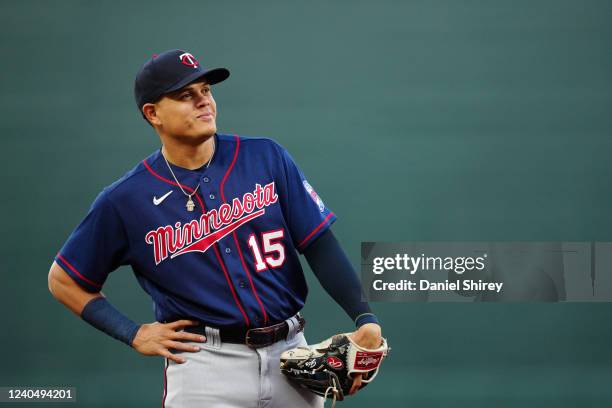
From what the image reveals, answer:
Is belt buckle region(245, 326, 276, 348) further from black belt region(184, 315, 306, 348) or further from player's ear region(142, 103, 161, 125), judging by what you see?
player's ear region(142, 103, 161, 125)

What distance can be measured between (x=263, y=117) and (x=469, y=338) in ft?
4.18

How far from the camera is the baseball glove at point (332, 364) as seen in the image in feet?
6.26

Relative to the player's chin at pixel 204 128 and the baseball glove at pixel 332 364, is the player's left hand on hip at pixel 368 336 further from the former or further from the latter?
the player's chin at pixel 204 128

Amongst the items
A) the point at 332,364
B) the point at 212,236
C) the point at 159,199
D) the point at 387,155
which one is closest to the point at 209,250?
the point at 212,236

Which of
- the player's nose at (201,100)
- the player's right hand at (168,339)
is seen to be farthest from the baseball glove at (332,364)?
the player's nose at (201,100)

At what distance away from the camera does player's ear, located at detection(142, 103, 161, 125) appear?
78.3 inches

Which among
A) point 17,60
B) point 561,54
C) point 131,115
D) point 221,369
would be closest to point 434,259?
point 561,54

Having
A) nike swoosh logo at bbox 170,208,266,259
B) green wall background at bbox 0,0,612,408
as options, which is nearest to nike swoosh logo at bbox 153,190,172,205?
nike swoosh logo at bbox 170,208,266,259

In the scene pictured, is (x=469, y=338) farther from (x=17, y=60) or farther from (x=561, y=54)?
(x=17, y=60)

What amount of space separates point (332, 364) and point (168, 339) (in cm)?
39

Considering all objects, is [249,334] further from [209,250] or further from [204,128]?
[204,128]

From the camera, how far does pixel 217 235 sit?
1.96 meters

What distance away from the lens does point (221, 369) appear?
1928 mm

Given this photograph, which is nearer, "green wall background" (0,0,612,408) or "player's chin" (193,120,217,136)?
"player's chin" (193,120,217,136)
